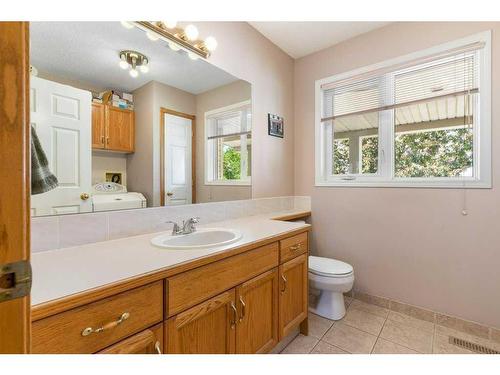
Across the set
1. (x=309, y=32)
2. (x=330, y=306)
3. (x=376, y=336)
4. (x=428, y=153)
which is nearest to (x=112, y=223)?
(x=330, y=306)

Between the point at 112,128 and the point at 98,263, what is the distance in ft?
2.36

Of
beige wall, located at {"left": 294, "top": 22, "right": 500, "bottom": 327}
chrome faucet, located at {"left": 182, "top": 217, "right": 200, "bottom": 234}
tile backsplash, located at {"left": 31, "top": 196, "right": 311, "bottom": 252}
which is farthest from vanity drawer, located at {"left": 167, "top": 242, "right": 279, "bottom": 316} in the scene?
beige wall, located at {"left": 294, "top": 22, "right": 500, "bottom": 327}

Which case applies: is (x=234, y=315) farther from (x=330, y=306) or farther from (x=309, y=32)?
(x=309, y=32)

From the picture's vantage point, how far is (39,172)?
939 mm

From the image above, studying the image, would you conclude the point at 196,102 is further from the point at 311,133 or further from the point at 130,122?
the point at 311,133

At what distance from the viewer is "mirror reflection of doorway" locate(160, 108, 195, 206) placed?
1471 mm

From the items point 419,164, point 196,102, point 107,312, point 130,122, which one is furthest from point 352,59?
point 107,312

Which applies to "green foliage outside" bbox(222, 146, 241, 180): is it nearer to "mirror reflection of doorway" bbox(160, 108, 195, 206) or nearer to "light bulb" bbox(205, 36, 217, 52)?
"mirror reflection of doorway" bbox(160, 108, 195, 206)

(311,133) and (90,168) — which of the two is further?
(311,133)

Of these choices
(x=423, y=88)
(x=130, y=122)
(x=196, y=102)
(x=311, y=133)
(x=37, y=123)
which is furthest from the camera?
(x=311, y=133)

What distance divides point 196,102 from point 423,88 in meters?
1.82

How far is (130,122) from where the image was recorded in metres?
1.29

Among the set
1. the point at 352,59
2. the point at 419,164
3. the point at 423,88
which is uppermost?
the point at 352,59

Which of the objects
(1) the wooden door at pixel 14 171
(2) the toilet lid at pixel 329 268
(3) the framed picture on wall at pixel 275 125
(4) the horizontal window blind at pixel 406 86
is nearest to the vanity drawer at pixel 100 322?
(1) the wooden door at pixel 14 171
